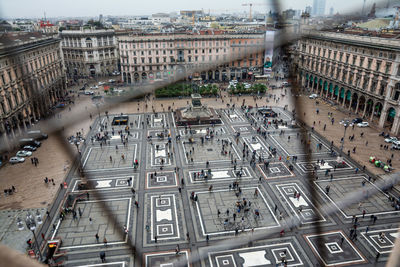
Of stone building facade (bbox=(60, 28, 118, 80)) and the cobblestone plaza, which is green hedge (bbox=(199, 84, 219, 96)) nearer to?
the cobblestone plaza

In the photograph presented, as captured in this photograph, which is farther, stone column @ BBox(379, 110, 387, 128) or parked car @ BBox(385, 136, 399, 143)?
stone column @ BBox(379, 110, 387, 128)

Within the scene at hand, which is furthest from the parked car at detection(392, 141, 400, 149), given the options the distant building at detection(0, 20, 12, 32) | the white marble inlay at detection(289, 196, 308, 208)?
the distant building at detection(0, 20, 12, 32)

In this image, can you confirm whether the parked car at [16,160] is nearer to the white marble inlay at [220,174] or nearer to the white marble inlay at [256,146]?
the white marble inlay at [220,174]

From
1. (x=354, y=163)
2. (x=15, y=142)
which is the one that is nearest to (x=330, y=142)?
(x=354, y=163)

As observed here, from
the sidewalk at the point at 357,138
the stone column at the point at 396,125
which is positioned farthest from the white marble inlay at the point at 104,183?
the stone column at the point at 396,125

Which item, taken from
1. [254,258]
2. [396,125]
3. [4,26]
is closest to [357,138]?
[396,125]

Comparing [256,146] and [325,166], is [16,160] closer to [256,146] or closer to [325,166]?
[256,146]
